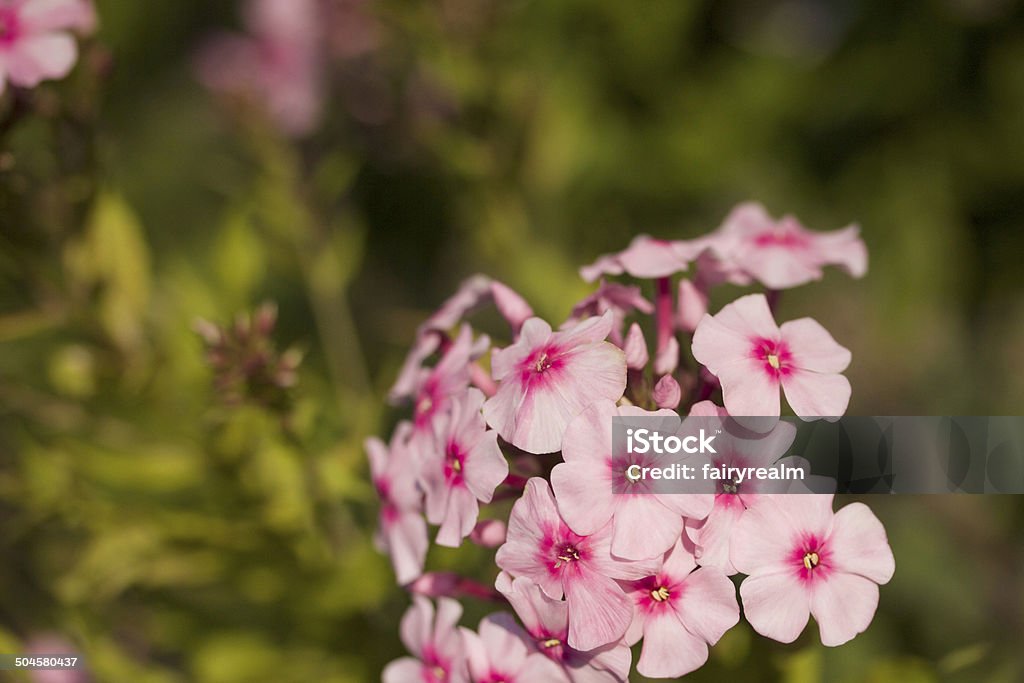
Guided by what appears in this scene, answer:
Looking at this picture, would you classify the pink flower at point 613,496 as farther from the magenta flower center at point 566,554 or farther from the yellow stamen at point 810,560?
the yellow stamen at point 810,560

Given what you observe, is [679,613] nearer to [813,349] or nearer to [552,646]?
[552,646]

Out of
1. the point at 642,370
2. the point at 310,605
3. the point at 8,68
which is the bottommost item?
the point at 310,605

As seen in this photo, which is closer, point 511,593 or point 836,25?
point 511,593

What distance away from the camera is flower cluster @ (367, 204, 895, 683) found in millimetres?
1093

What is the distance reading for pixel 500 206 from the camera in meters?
2.39

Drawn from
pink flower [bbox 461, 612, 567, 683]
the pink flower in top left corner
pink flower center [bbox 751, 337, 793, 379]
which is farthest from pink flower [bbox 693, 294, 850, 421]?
the pink flower in top left corner

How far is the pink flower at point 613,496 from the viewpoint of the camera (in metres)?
1.08

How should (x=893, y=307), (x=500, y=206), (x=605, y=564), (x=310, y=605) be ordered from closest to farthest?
(x=605, y=564), (x=310, y=605), (x=500, y=206), (x=893, y=307)

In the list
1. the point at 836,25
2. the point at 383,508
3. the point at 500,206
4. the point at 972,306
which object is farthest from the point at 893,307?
the point at 383,508

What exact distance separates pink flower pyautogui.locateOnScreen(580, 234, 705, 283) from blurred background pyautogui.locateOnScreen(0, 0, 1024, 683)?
59cm

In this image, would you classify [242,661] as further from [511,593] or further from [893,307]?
[893,307]

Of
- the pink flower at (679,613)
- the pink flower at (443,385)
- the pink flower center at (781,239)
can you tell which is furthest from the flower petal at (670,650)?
the pink flower center at (781,239)

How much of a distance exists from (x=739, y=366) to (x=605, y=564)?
0.32m

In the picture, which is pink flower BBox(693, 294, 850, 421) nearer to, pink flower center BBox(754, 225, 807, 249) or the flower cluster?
the flower cluster
